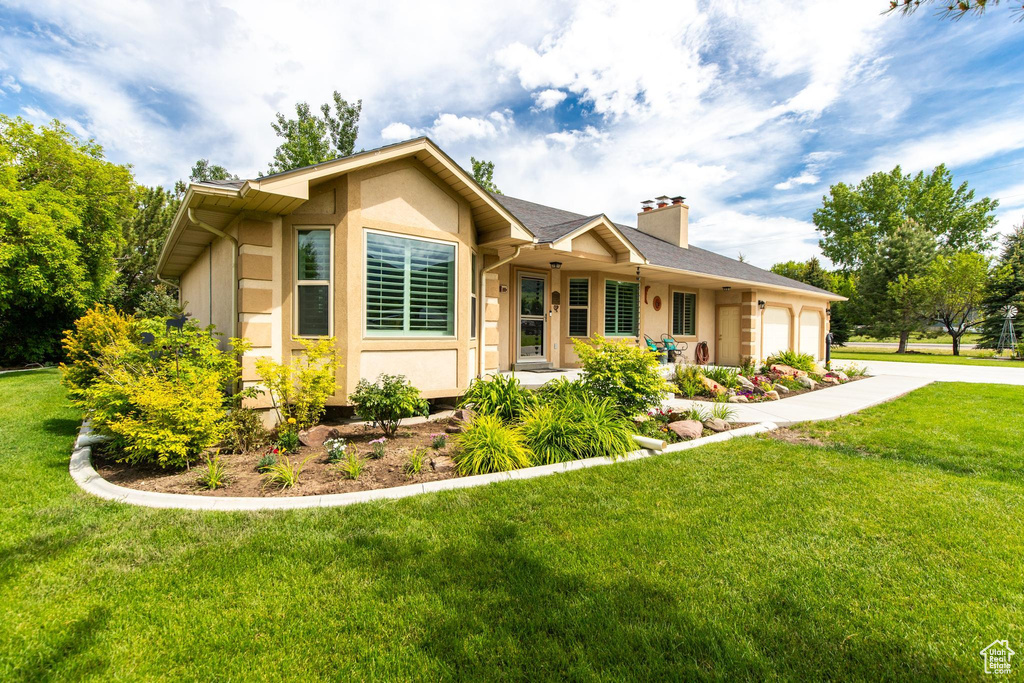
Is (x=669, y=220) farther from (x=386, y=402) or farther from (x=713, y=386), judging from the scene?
(x=386, y=402)

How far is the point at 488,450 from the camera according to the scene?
509cm

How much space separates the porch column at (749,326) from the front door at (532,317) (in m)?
8.33

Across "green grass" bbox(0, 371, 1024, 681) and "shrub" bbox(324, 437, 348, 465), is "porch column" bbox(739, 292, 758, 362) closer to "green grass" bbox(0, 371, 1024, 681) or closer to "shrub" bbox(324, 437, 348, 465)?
"green grass" bbox(0, 371, 1024, 681)

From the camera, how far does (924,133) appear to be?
19.4 meters

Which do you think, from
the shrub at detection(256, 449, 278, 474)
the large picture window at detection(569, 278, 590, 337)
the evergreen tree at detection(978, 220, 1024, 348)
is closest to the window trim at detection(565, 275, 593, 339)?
the large picture window at detection(569, 278, 590, 337)

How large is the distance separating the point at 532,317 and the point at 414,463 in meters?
7.46

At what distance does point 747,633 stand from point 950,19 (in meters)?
3.82

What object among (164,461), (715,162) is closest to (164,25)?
(164,461)

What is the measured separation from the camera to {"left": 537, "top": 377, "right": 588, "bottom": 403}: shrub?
685 cm

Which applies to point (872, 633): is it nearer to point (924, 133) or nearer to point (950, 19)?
point (950, 19)

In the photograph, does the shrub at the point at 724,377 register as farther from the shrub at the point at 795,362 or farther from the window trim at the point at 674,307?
the window trim at the point at 674,307

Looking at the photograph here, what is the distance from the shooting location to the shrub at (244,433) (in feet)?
18.1

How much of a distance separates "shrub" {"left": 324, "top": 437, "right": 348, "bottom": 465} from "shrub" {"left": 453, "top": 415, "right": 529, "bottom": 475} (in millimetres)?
1267

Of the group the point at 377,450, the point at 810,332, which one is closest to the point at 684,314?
the point at 810,332
